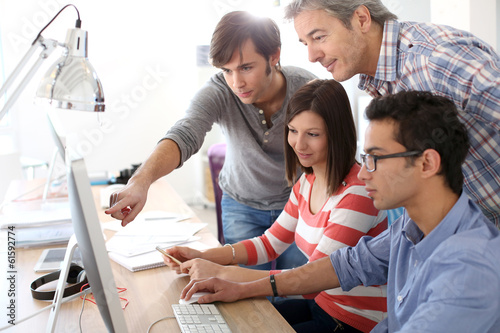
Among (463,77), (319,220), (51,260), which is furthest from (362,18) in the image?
(51,260)

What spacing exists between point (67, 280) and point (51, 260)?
0.73 ft

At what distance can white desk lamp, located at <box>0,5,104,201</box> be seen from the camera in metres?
0.96

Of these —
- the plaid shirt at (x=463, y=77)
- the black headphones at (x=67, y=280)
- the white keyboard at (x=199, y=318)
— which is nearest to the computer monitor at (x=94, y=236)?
the white keyboard at (x=199, y=318)

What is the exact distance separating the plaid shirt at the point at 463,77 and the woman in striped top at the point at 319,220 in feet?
0.81

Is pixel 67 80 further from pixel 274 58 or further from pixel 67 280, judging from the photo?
pixel 274 58

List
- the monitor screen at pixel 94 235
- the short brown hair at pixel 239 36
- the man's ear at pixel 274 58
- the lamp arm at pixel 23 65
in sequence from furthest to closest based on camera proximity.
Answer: the man's ear at pixel 274 58 → the short brown hair at pixel 239 36 → the lamp arm at pixel 23 65 → the monitor screen at pixel 94 235

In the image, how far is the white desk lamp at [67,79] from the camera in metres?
0.96

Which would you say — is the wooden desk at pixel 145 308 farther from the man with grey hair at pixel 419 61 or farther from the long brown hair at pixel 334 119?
the man with grey hair at pixel 419 61

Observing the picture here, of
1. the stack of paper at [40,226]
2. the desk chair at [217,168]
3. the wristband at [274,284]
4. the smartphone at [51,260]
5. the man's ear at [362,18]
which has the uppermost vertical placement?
the man's ear at [362,18]

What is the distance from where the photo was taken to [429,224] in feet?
3.45

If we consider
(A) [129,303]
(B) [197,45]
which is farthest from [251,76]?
(B) [197,45]

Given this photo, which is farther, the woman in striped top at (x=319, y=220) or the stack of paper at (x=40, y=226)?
the stack of paper at (x=40, y=226)

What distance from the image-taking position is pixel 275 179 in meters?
1.98

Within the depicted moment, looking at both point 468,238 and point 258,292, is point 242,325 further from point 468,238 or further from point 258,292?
point 468,238
